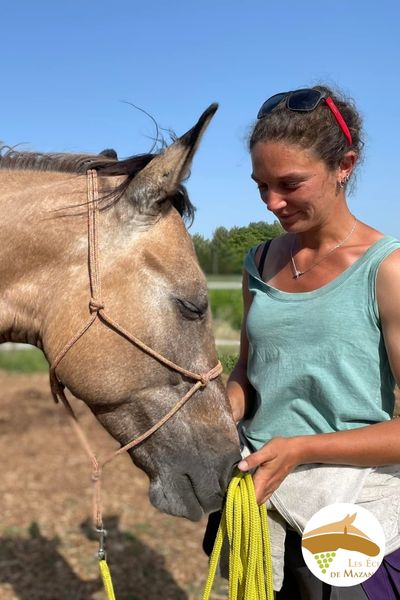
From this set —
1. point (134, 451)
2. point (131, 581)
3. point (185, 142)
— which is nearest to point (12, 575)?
point (131, 581)

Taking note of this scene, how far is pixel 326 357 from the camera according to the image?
Answer: 1766 millimetres

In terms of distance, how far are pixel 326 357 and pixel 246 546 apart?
0.62 m

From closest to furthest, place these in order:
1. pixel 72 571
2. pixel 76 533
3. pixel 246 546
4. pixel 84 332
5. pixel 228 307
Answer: pixel 246 546
pixel 84 332
pixel 72 571
pixel 76 533
pixel 228 307

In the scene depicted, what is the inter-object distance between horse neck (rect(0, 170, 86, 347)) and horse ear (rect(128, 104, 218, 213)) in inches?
8.7

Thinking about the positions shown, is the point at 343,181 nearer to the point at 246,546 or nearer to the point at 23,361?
the point at 246,546

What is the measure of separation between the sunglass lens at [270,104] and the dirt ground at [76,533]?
3.42 meters

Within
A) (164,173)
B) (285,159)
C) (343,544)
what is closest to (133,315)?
(164,173)

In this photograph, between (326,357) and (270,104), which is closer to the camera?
(326,357)

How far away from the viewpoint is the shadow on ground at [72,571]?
4109mm

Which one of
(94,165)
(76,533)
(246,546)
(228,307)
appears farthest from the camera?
(228,307)

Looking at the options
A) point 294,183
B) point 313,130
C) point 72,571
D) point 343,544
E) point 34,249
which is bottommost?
point 72,571

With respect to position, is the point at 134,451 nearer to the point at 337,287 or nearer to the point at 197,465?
the point at 197,465

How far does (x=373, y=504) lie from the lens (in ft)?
5.67

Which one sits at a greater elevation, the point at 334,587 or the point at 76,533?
the point at 334,587
